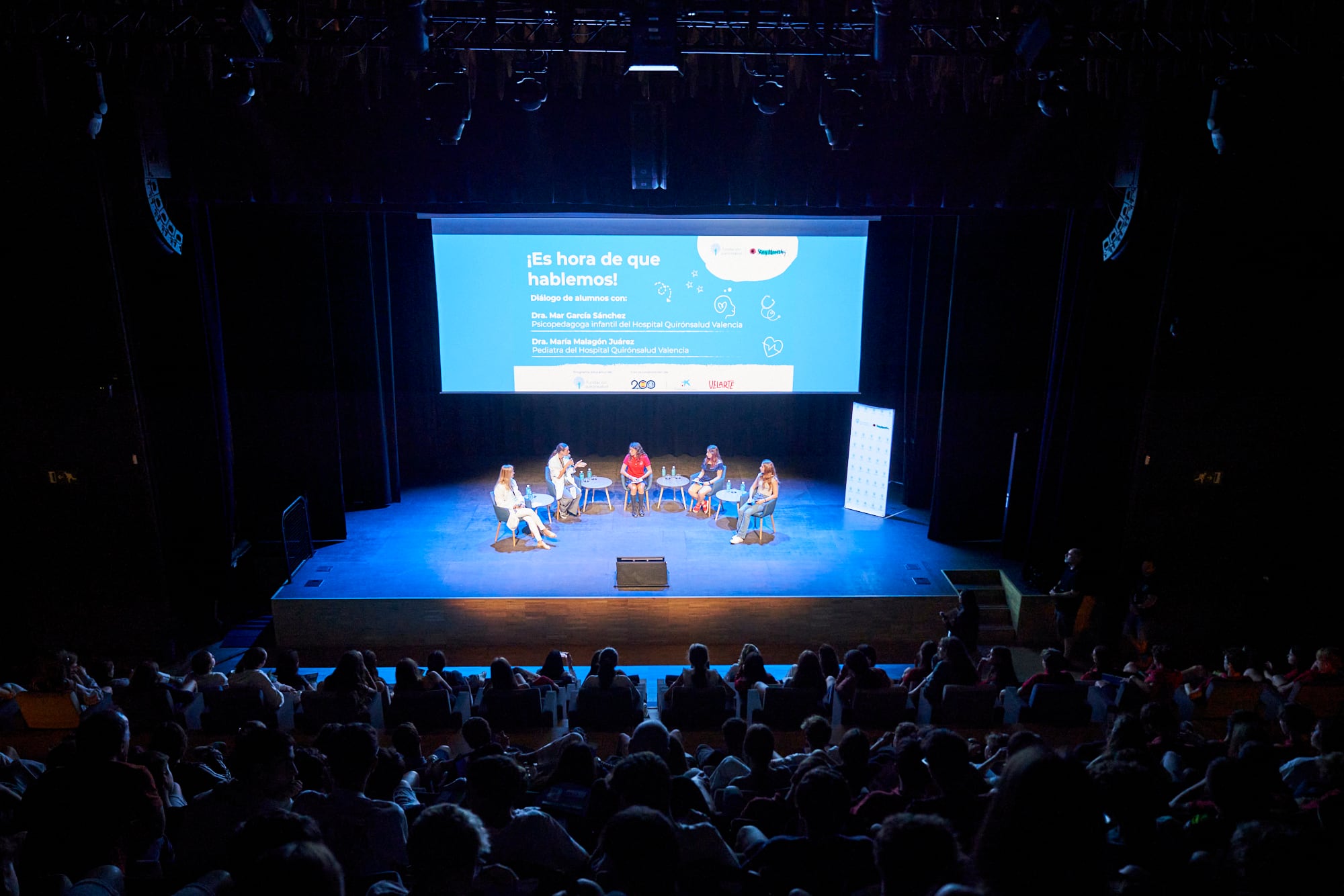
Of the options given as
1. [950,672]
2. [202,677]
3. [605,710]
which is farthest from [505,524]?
[950,672]

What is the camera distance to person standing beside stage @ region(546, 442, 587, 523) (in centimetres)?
1002

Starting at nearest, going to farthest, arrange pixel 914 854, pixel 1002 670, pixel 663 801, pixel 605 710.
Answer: pixel 914 854 < pixel 663 801 < pixel 605 710 < pixel 1002 670

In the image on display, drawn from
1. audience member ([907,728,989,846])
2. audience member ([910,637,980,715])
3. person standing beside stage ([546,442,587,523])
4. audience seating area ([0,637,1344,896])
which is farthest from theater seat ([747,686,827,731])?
person standing beside stage ([546,442,587,523])

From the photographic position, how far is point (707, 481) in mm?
10273

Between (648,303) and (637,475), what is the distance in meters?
1.92

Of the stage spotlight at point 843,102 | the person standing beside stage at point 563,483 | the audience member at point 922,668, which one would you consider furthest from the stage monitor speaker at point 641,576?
the stage spotlight at point 843,102

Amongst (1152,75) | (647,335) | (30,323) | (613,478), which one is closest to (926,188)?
(1152,75)

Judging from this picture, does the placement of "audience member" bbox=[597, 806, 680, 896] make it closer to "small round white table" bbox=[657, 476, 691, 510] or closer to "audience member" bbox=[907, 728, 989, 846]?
"audience member" bbox=[907, 728, 989, 846]

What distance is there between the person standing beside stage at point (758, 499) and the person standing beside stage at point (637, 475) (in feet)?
4.46

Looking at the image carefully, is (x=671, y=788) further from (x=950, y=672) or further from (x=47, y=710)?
(x=47, y=710)

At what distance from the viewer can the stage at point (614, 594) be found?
26.1ft

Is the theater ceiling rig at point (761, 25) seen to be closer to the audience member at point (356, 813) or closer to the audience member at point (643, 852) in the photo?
the audience member at point (356, 813)

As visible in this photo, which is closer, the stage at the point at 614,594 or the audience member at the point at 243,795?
the audience member at the point at 243,795

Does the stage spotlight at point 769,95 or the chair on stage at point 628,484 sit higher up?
the stage spotlight at point 769,95
